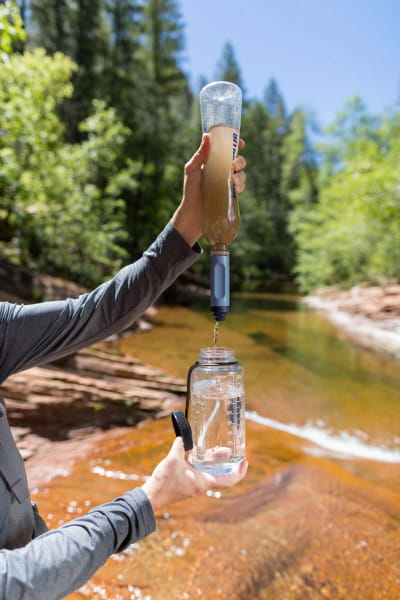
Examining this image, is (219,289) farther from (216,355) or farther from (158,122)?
(158,122)

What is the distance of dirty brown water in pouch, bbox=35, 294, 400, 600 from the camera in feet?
9.41

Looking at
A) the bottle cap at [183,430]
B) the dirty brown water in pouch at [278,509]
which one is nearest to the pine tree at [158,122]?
the dirty brown water in pouch at [278,509]

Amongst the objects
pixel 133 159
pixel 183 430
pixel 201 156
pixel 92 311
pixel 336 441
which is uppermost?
pixel 133 159

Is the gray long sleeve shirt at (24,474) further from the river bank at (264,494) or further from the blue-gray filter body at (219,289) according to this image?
the river bank at (264,494)

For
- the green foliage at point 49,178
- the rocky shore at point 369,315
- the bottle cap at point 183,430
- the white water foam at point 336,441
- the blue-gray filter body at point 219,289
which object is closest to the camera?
the bottle cap at point 183,430

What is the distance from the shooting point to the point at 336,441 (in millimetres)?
5926

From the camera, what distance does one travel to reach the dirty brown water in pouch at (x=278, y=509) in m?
2.87

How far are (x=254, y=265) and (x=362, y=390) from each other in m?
28.2

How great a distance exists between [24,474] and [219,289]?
37.8 inches

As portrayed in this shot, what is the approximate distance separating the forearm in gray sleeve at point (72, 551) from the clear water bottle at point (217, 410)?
38cm

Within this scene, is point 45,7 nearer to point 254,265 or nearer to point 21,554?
point 254,265

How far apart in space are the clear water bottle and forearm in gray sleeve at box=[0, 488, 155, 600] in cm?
38

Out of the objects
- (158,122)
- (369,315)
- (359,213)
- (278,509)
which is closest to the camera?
(278,509)

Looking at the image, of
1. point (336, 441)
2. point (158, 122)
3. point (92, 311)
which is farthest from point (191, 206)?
point (158, 122)
